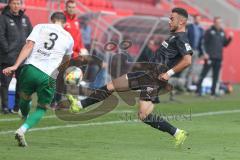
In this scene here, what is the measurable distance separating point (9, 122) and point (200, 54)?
9825 millimetres

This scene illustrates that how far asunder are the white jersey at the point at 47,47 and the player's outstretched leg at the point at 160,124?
1.34 m

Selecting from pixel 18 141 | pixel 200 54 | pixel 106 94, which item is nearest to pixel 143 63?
pixel 200 54

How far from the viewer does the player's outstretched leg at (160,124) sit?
9.98 metres

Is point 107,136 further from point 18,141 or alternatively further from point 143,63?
point 143,63

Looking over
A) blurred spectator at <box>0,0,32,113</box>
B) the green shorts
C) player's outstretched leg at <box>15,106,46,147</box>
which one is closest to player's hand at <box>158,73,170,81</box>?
the green shorts

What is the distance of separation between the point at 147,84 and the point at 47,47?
1.48 meters

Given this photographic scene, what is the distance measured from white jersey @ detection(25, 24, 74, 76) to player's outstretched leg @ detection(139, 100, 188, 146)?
4.39ft

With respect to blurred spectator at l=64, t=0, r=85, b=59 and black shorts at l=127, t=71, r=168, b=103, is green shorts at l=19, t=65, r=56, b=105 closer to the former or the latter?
black shorts at l=127, t=71, r=168, b=103

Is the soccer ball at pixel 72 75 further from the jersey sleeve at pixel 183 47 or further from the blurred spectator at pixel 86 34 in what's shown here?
the jersey sleeve at pixel 183 47

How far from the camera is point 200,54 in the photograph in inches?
841

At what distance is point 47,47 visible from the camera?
10.1 m

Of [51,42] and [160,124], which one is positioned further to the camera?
[51,42]

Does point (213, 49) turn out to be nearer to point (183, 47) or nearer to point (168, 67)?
point (168, 67)

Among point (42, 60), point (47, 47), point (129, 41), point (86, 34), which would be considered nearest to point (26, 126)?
point (42, 60)
